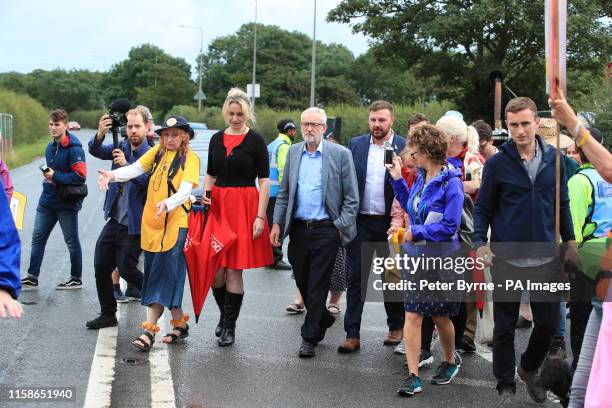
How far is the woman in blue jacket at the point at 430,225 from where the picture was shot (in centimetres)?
586

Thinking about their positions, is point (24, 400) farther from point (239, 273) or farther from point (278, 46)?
point (278, 46)

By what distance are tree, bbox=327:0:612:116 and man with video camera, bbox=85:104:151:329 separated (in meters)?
24.6

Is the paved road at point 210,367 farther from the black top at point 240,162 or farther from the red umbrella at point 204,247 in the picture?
the black top at point 240,162

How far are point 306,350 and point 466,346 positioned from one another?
4.51 ft

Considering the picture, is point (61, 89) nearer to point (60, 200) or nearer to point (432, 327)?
point (60, 200)

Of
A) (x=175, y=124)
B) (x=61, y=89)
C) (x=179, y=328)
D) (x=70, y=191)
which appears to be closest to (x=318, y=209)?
(x=175, y=124)

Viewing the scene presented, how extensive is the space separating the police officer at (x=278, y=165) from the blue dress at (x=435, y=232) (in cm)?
550

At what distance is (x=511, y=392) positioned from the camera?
555 centimetres

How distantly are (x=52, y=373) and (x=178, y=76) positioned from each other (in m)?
85.2

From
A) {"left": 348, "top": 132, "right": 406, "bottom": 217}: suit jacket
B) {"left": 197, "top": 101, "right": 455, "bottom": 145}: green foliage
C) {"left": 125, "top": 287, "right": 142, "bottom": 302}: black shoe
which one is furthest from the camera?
{"left": 197, "top": 101, "right": 455, "bottom": 145}: green foliage

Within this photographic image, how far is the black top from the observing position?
7.09 meters

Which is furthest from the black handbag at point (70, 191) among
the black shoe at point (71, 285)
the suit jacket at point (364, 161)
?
the suit jacket at point (364, 161)

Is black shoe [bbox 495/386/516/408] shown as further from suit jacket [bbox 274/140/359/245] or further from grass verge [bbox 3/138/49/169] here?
grass verge [bbox 3/138/49/169]

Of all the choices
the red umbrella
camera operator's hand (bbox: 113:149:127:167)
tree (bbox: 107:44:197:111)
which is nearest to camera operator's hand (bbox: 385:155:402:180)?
the red umbrella
